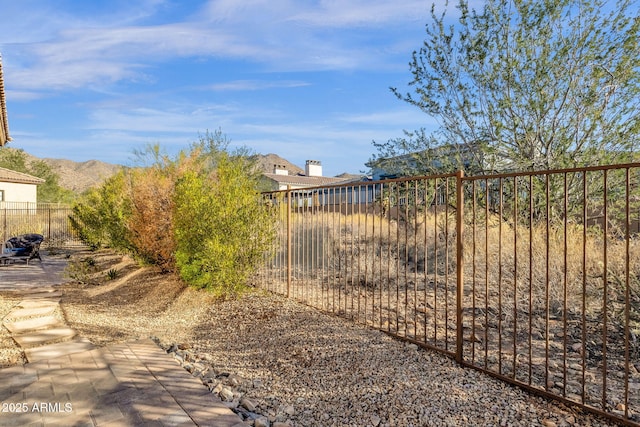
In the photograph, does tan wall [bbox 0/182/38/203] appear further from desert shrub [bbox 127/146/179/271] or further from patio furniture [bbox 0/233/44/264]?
desert shrub [bbox 127/146/179/271]

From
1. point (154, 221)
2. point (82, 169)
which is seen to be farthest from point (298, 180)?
point (82, 169)

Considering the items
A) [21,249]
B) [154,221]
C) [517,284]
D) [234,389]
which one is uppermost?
[154,221]

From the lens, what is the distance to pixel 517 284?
620 centimetres

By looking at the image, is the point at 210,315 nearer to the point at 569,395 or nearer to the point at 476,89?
the point at 569,395

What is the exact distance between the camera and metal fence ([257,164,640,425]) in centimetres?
309

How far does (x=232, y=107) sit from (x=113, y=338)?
817cm

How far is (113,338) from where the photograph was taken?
462 cm

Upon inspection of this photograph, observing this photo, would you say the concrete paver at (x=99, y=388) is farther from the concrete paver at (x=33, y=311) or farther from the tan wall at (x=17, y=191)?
the tan wall at (x=17, y=191)

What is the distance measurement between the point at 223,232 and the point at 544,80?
5.68 meters

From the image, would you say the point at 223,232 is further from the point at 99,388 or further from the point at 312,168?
the point at 312,168

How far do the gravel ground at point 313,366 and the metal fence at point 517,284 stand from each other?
0.31 meters

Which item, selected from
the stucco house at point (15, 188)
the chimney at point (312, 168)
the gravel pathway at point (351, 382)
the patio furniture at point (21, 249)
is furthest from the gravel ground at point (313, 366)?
the chimney at point (312, 168)

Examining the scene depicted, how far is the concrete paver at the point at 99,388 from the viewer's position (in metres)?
2.69

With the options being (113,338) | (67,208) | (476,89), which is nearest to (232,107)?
(476,89)
